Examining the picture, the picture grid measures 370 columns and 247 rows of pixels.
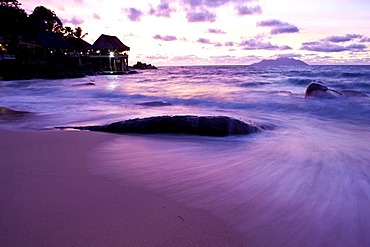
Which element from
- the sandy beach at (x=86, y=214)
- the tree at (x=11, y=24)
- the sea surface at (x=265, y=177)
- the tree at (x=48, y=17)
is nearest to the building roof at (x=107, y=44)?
the tree at (x=11, y=24)

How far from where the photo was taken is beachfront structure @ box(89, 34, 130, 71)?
47.7 m

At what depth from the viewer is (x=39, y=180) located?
2.54 meters

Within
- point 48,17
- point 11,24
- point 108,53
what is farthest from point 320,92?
point 48,17

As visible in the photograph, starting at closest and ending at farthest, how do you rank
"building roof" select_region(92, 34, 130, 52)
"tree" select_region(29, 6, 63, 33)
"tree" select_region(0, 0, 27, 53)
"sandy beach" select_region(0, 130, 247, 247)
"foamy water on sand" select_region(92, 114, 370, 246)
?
"sandy beach" select_region(0, 130, 247, 247), "foamy water on sand" select_region(92, 114, 370, 246), "tree" select_region(0, 0, 27, 53), "building roof" select_region(92, 34, 130, 52), "tree" select_region(29, 6, 63, 33)

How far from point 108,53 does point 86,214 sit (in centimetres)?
5086

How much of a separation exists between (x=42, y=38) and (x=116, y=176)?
44734 mm

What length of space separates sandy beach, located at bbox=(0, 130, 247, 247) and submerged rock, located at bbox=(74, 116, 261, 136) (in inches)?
72.3

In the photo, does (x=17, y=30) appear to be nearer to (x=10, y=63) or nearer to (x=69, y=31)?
(x=10, y=63)

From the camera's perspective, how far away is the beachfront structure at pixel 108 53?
1876 inches

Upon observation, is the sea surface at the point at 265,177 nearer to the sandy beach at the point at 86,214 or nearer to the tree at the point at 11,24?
the sandy beach at the point at 86,214

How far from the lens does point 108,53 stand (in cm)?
4950

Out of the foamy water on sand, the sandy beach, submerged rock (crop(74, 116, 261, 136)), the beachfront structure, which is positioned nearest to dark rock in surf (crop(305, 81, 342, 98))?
the foamy water on sand

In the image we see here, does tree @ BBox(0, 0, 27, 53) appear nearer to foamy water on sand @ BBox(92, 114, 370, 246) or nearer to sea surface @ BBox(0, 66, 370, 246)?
sea surface @ BBox(0, 66, 370, 246)

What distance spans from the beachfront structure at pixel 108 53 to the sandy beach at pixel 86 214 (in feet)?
157
